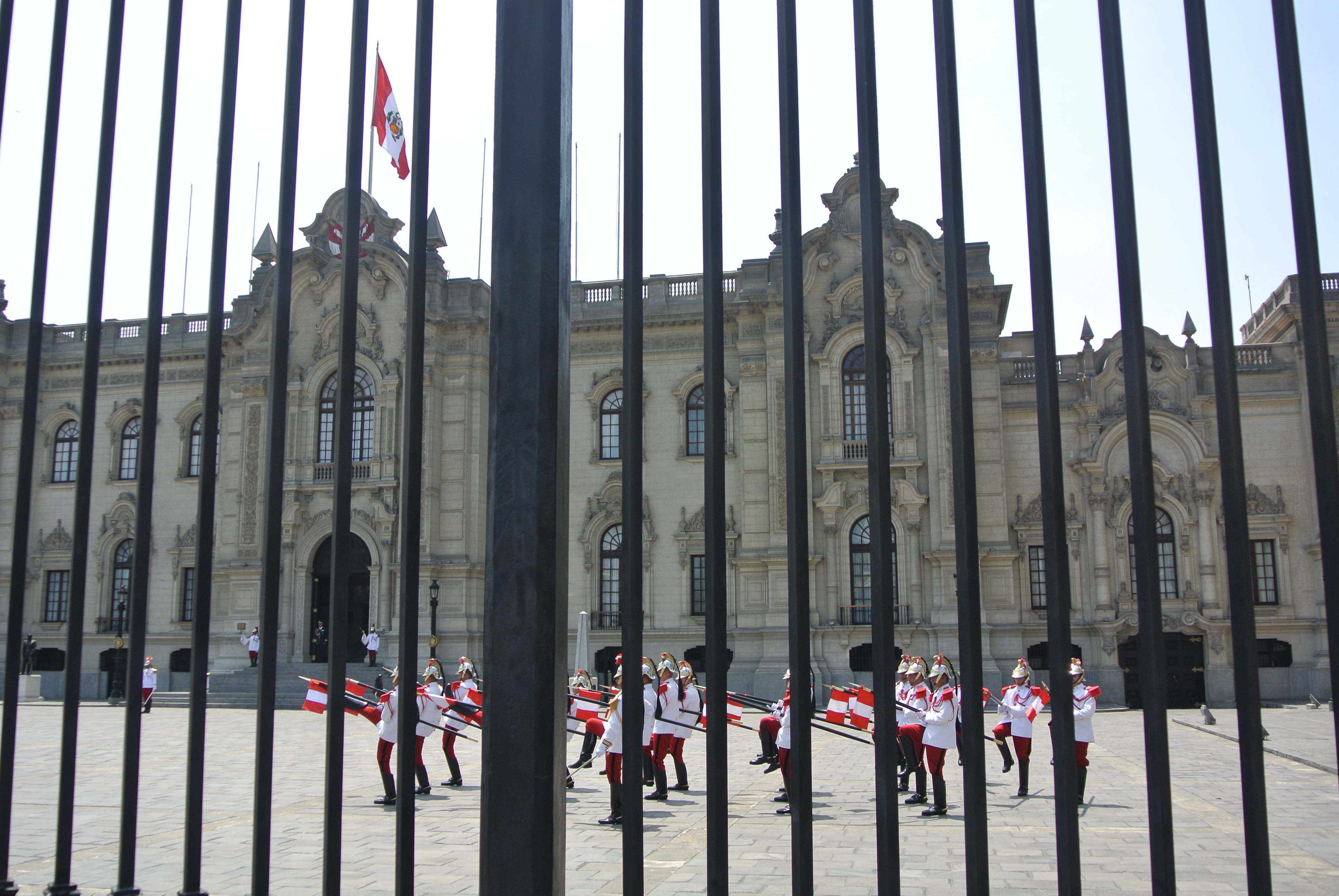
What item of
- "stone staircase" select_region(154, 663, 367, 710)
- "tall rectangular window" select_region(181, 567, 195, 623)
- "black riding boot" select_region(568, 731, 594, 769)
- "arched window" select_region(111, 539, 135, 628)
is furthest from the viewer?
"arched window" select_region(111, 539, 135, 628)

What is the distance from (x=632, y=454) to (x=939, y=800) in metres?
11.3

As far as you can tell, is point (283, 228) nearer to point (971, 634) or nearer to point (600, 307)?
point (971, 634)

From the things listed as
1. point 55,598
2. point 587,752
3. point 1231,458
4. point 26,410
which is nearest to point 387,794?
point 587,752

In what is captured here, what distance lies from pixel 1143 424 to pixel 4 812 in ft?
12.8

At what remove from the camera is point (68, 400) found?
3684cm

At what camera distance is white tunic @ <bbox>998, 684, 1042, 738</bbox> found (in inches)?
568

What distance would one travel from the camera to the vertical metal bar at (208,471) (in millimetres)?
3262

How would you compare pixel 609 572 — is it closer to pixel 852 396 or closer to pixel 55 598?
pixel 852 396

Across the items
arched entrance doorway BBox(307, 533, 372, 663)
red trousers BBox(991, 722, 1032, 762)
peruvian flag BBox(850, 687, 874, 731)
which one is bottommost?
red trousers BBox(991, 722, 1032, 762)

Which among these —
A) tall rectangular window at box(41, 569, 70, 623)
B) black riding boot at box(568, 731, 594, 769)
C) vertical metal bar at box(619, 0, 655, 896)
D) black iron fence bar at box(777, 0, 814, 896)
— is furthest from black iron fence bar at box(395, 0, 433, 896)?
tall rectangular window at box(41, 569, 70, 623)

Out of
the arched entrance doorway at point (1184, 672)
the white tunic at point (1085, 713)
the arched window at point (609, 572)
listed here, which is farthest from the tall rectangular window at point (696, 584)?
the white tunic at point (1085, 713)

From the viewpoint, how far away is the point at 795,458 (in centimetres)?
294

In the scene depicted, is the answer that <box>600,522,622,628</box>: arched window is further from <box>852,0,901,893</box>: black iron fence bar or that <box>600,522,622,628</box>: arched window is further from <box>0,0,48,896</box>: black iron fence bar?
<box>852,0,901,893</box>: black iron fence bar

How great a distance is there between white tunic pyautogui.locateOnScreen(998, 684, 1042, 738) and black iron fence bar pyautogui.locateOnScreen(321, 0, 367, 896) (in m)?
12.6
